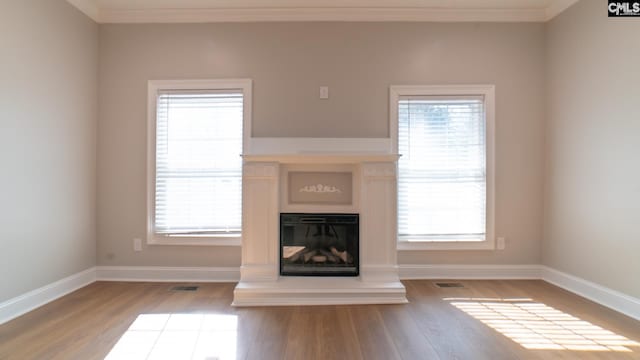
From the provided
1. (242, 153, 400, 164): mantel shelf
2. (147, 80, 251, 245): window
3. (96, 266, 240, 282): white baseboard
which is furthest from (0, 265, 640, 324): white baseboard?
(242, 153, 400, 164): mantel shelf

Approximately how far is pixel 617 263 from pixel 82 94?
17.1 ft

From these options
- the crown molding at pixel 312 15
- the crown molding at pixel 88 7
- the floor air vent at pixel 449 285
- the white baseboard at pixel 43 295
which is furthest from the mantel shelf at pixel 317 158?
the crown molding at pixel 88 7

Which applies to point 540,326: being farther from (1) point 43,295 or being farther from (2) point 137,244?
(1) point 43,295

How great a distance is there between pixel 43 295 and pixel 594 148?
16.7 ft

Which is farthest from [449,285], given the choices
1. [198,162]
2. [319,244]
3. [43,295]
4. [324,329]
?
[43,295]

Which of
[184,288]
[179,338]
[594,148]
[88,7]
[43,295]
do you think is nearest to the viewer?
[179,338]

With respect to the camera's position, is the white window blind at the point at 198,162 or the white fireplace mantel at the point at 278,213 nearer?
the white fireplace mantel at the point at 278,213

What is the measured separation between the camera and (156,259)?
367cm

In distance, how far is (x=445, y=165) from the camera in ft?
12.2

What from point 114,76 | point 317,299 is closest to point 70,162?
point 114,76

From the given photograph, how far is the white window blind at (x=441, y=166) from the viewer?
12.2 ft

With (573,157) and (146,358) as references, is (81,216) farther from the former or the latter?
(573,157)

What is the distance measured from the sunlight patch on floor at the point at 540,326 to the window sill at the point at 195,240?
225 cm

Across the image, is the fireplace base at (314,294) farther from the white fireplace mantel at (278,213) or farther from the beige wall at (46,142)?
the beige wall at (46,142)
